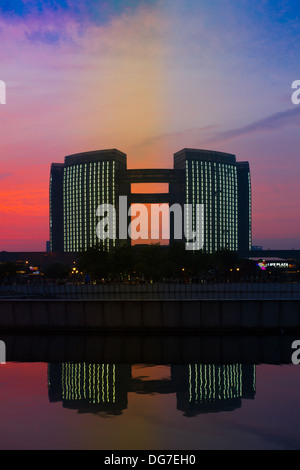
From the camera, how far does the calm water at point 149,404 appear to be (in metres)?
9.79

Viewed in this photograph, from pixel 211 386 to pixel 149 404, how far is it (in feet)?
7.78

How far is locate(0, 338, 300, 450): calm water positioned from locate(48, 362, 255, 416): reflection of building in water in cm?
2

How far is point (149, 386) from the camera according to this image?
14102mm

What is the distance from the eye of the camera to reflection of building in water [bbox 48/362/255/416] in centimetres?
1244

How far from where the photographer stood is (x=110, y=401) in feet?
42.1

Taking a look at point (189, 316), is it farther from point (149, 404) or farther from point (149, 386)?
point (149, 404)

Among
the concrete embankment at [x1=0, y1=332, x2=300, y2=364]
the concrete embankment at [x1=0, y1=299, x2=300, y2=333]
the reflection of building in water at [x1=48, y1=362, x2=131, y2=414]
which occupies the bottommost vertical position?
the concrete embankment at [x1=0, y1=332, x2=300, y2=364]

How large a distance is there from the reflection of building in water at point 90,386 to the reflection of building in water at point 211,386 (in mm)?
1440

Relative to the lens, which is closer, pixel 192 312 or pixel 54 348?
pixel 54 348

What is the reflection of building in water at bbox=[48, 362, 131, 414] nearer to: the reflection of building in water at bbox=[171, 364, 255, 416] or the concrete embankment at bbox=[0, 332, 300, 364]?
the concrete embankment at bbox=[0, 332, 300, 364]

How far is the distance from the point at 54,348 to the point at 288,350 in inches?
344

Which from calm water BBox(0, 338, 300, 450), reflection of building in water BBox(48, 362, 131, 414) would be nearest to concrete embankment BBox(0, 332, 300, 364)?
calm water BBox(0, 338, 300, 450)

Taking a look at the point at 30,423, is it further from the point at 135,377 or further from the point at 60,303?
the point at 60,303
